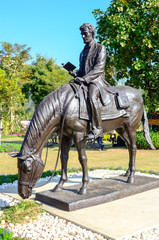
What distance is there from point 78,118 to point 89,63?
1.33 m

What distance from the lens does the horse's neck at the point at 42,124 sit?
13.4 feet

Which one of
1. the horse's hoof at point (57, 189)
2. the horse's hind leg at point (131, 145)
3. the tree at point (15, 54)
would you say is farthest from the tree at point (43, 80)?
the horse's hoof at point (57, 189)

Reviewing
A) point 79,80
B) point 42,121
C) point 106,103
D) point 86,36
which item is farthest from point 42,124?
point 86,36

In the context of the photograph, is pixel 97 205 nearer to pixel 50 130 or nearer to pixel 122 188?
pixel 122 188

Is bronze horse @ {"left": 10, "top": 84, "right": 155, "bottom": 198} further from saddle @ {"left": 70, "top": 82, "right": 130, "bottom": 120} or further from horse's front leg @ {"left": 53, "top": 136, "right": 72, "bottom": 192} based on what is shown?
saddle @ {"left": 70, "top": 82, "right": 130, "bottom": 120}

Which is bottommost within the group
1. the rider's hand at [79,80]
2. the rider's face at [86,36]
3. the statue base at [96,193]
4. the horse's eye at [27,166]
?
the statue base at [96,193]

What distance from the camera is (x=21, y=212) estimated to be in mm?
4105

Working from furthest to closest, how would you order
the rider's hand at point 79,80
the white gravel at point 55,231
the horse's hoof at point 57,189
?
the horse's hoof at point 57,189
the rider's hand at point 79,80
the white gravel at point 55,231

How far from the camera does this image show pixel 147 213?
4.14 meters

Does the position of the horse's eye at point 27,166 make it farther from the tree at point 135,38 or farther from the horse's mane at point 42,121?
the tree at point 135,38

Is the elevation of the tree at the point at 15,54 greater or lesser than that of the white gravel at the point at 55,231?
greater

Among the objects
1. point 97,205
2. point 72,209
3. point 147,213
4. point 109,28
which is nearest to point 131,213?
point 147,213

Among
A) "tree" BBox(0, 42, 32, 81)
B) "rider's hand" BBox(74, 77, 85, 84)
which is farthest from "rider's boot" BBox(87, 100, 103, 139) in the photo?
"tree" BBox(0, 42, 32, 81)

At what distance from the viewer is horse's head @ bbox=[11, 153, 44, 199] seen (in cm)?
395
